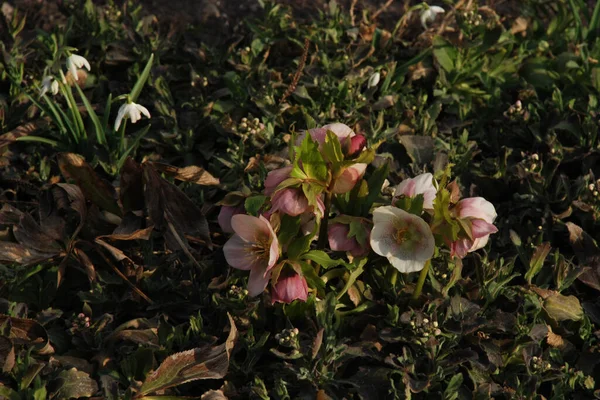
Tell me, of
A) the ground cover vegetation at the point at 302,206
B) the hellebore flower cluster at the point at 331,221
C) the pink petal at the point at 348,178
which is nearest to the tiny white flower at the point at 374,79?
the ground cover vegetation at the point at 302,206

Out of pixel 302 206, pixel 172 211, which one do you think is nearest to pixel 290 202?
pixel 302 206

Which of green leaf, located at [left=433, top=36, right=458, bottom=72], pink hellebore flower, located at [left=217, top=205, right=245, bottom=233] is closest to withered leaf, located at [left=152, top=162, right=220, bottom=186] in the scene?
pink hellebore flower, located at [left=217, top=205, right=245, bottom=233]

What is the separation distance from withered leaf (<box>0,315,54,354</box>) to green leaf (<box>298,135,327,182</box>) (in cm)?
92

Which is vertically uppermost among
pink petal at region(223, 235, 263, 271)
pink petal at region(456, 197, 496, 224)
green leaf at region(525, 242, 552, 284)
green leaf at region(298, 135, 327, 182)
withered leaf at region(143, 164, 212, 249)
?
green leaf at region(298, 135, 327, 182)

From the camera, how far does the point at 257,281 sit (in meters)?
2.11

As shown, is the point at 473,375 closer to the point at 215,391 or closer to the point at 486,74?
the point at 215,391

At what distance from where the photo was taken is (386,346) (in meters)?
2.37

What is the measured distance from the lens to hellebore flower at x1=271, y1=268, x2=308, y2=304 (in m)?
2.09

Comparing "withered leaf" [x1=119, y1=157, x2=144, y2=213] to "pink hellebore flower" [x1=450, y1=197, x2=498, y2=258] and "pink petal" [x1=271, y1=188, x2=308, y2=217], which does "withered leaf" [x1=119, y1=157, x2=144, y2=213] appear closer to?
"pink petal" [x1=271, y1=188, x2=308, y2=217]

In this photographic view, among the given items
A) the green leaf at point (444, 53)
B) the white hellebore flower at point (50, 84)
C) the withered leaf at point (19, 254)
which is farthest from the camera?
the green leaf at point (444, 53)

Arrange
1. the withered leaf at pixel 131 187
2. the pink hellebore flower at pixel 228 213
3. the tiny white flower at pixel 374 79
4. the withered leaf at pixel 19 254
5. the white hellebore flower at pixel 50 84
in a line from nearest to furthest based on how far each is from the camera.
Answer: the pink hellebore flower at pixel 228 213, the withered leaf at pixel 19 254, the withered leaf at pixel 131 187, the white hellebore flower at pixel 50 84, the tiny white flower at pixel 374 79

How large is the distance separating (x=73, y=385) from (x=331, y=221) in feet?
2.69

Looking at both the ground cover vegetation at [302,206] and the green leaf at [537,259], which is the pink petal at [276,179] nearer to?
the ground cover vegetation at [302,206]

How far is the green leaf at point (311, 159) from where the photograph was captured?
6.54 feet
